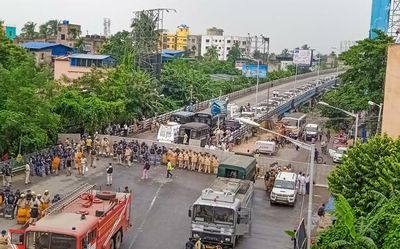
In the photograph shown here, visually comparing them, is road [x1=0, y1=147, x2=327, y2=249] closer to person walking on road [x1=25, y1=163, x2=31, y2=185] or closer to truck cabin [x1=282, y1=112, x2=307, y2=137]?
person walking on road [x1=25, y1=163, x2=31, y2=185]

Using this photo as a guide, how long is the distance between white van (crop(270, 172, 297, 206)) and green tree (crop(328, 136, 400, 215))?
779 centimetres

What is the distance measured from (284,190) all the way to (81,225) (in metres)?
15.5

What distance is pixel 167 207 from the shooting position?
99.9ft

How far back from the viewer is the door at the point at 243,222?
23609 mm

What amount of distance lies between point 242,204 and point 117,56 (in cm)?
7100

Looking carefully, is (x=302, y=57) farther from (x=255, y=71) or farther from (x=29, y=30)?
(x=29, y=30)

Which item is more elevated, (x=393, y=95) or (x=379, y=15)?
(x=379, y=15)

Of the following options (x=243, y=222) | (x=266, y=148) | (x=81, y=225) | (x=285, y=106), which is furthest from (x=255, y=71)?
(x=81, y=225)

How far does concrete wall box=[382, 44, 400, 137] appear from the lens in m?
28.3

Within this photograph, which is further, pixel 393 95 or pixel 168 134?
pixel 168 134

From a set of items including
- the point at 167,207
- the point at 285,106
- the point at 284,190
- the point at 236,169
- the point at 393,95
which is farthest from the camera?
the point at 285,106

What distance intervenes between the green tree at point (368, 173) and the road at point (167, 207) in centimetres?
404

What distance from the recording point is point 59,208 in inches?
803

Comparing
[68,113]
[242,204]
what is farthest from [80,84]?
[242,204]
